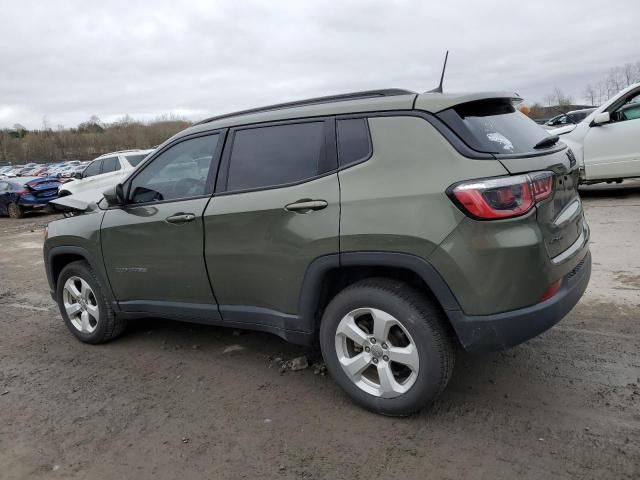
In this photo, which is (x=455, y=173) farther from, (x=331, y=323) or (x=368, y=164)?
(x=331, y=323)

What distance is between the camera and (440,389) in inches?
114

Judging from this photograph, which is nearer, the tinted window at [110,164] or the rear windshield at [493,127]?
the rear windshield at [493,127]

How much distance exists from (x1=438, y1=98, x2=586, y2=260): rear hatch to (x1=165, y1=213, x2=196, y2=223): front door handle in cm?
185

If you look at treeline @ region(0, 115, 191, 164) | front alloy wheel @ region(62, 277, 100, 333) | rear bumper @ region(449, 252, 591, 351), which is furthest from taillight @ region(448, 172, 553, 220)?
treeline @ region(0, 115, 191, 164)

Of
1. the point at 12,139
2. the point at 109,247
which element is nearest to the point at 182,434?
the point at 109,247

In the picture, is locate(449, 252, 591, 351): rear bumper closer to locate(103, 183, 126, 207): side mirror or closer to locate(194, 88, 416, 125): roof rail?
locate(194, 88, 416, 125): roof rail

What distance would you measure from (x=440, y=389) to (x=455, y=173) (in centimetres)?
120

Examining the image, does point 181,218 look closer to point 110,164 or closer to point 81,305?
point 81,305

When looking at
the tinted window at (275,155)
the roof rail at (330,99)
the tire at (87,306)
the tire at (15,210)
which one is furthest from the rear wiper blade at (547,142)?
the tire at (15,210)

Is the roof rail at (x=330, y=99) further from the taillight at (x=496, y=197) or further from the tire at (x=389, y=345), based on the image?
the tire at (x=389, y=345)

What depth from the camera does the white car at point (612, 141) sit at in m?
8.73

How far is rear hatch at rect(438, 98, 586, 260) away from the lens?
276 centimetres

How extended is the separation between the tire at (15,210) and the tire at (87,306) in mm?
13417

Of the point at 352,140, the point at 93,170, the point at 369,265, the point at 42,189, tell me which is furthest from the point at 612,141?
the point at 42,189
